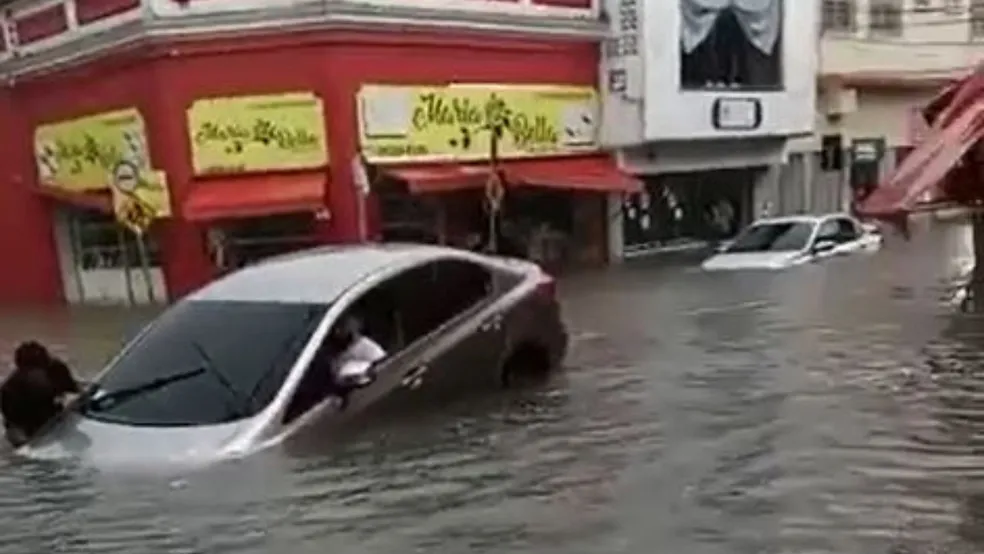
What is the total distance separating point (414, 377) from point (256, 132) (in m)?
15.1

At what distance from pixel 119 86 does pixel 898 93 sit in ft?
70.2

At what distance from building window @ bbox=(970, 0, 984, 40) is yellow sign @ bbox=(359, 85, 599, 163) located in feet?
49.2

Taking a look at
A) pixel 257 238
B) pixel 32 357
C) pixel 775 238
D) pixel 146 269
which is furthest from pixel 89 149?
pixel 32 357

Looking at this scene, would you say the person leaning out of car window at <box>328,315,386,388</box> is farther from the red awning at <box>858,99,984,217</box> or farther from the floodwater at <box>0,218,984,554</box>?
the red awning at <box>858,99,984,217</box>

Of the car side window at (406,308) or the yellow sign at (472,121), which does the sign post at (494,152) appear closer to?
the yellow sign at (472,121)

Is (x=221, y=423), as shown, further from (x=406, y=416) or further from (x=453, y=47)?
(x=453, y=47)

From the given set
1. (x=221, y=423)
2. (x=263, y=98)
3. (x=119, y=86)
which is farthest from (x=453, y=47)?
(x=221, y=423)

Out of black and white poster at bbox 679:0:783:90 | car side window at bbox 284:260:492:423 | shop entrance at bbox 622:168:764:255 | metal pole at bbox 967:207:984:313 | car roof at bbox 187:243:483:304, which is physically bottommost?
shop entrance at bbox 622:168:764:255

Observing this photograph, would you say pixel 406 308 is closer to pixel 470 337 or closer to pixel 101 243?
pixel 470 337

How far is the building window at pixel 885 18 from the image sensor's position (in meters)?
38.3

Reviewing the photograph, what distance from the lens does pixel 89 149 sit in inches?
1051

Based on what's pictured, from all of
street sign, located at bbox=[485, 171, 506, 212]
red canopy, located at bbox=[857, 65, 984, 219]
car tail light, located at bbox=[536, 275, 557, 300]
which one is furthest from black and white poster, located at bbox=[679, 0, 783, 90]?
car tail light, located at bbox=[536, 275, 557, 300]

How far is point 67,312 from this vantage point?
26438 mm

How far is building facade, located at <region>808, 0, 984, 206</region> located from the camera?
3703 cm
